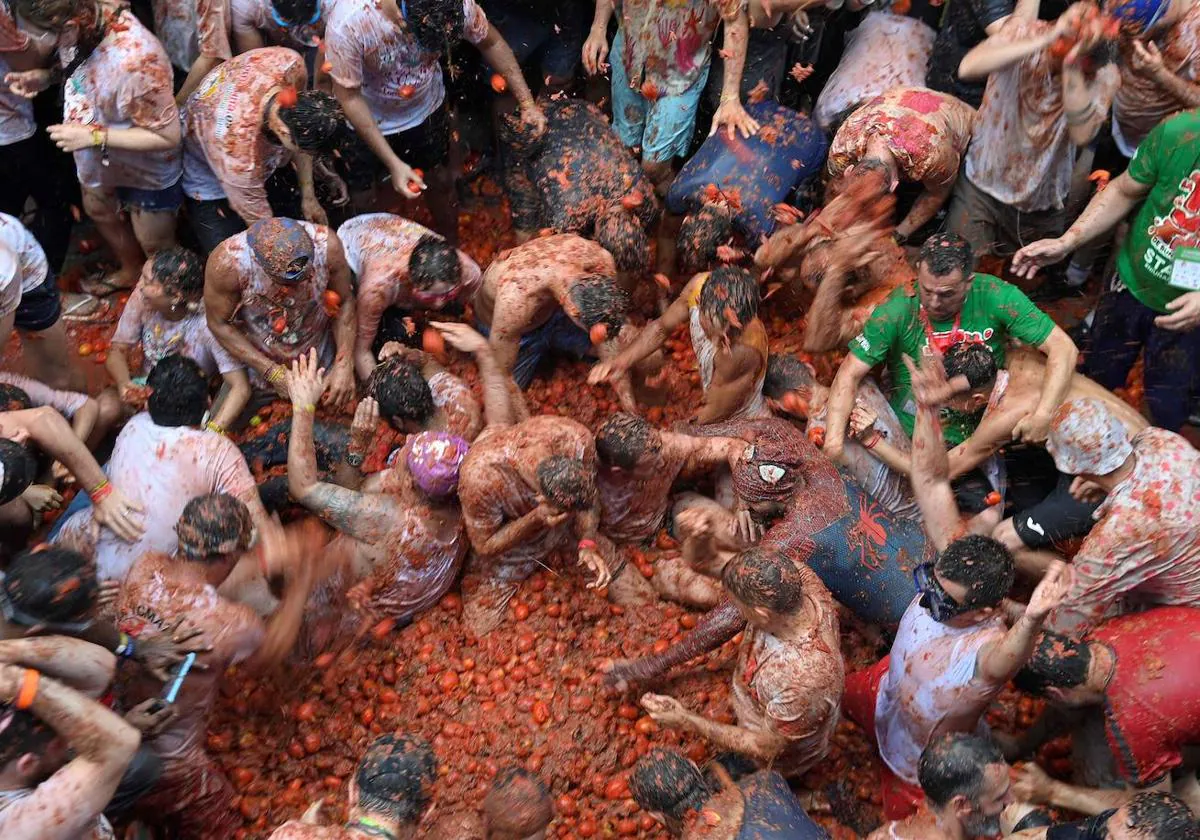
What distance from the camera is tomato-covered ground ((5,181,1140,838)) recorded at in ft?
14.9

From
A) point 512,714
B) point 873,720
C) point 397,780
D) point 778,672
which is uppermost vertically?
point 778,672

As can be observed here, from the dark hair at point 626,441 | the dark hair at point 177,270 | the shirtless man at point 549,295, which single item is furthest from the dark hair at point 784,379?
the dark hair at point 177,270

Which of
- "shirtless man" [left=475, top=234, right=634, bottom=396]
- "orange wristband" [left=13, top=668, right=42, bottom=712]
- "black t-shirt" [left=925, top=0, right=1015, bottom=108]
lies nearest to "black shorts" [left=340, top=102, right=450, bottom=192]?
"shirtless man" [left=475, top=234, right=634, bottom=396]

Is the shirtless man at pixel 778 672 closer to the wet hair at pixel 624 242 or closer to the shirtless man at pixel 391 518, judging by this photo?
the shirtless man at pixel 391 518

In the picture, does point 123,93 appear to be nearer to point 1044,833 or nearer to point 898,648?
point 898,648

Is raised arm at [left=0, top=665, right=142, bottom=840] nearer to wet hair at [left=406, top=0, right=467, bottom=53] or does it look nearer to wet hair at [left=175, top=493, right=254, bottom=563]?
wet hair at [left=175, top=493, right=254, bottom=563]

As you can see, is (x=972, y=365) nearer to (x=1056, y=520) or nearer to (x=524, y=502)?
(x=1056, y=520)

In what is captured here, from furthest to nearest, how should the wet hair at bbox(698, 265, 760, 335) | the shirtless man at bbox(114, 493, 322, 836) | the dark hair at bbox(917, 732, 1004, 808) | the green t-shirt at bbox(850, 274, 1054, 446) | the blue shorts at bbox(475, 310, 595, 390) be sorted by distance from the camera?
the blue shorts at bbox(475, 310, 595, 390)
the green t-shirt at bbox(850, 274, 1054, 446)
the wet hair at bbox(698, 265, 760, 335)
the shirtless man at bbox(114, 493, 322, 836)
the dark hair at bbox(917, 732, 1004, 808)

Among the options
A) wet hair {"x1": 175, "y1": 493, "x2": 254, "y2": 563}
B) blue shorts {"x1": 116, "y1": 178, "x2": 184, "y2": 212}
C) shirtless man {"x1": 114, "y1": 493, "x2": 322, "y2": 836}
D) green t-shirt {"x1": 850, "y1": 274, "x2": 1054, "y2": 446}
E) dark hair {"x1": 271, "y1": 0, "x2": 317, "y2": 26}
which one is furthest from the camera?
dark hair {"x1": 271, "y1": 0, "x2": 317, "y2": 26}

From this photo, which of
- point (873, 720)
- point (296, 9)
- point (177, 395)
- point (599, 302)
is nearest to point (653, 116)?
point (599, 302)

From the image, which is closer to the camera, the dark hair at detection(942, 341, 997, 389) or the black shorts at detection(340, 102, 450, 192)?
the dark hair at detection(942, 341, 997, 389)

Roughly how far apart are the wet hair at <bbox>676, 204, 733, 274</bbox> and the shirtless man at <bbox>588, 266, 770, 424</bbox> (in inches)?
5.7

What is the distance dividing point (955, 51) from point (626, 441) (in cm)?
313

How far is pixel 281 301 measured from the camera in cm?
546
